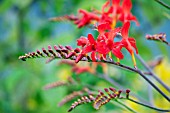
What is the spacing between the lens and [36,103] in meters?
2.31

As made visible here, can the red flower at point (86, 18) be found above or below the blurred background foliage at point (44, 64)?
above

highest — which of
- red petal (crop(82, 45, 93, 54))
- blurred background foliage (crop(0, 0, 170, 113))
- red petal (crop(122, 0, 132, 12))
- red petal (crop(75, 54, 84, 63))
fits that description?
red petal (crop(122, 0, 132, 12))

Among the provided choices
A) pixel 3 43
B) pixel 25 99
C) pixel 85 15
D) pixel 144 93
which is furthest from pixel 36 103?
pixel 85 15

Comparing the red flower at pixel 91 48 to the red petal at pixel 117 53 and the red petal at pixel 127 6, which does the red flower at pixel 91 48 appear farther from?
the red petal at pixel 127 6

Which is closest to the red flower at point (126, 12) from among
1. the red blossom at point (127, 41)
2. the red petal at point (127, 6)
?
the red petal at point (127, 6)

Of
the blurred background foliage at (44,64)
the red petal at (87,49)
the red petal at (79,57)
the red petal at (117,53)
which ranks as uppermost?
the red petal at (87,49)

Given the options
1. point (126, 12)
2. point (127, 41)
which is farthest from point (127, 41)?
point (126, 12)

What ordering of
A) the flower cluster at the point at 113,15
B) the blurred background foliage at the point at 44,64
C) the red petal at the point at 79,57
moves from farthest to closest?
1. the blurred background foliage at the point at 44,64
2. the flower cluster at the point at 113,15
3. the red petal at the point at 79,57

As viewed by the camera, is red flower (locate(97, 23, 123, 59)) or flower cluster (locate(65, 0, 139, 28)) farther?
flower cluster (locate(65, 0, 139, 28))

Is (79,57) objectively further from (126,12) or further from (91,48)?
(126,12)

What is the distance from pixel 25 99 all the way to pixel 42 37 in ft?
1.04

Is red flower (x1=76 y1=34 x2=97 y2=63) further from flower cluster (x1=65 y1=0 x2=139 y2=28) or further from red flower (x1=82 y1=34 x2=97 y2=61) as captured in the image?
flower cluster (x1=65 y1=0 x2=139 y2=28)

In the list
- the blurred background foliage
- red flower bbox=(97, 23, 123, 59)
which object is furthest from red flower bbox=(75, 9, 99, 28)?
the blurred background foliage

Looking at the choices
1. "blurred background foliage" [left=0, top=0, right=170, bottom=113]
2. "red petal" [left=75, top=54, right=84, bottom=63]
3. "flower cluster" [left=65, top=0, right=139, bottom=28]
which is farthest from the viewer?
"blurred background foliage" [left=0, top=0, right=170, bottom=113]
